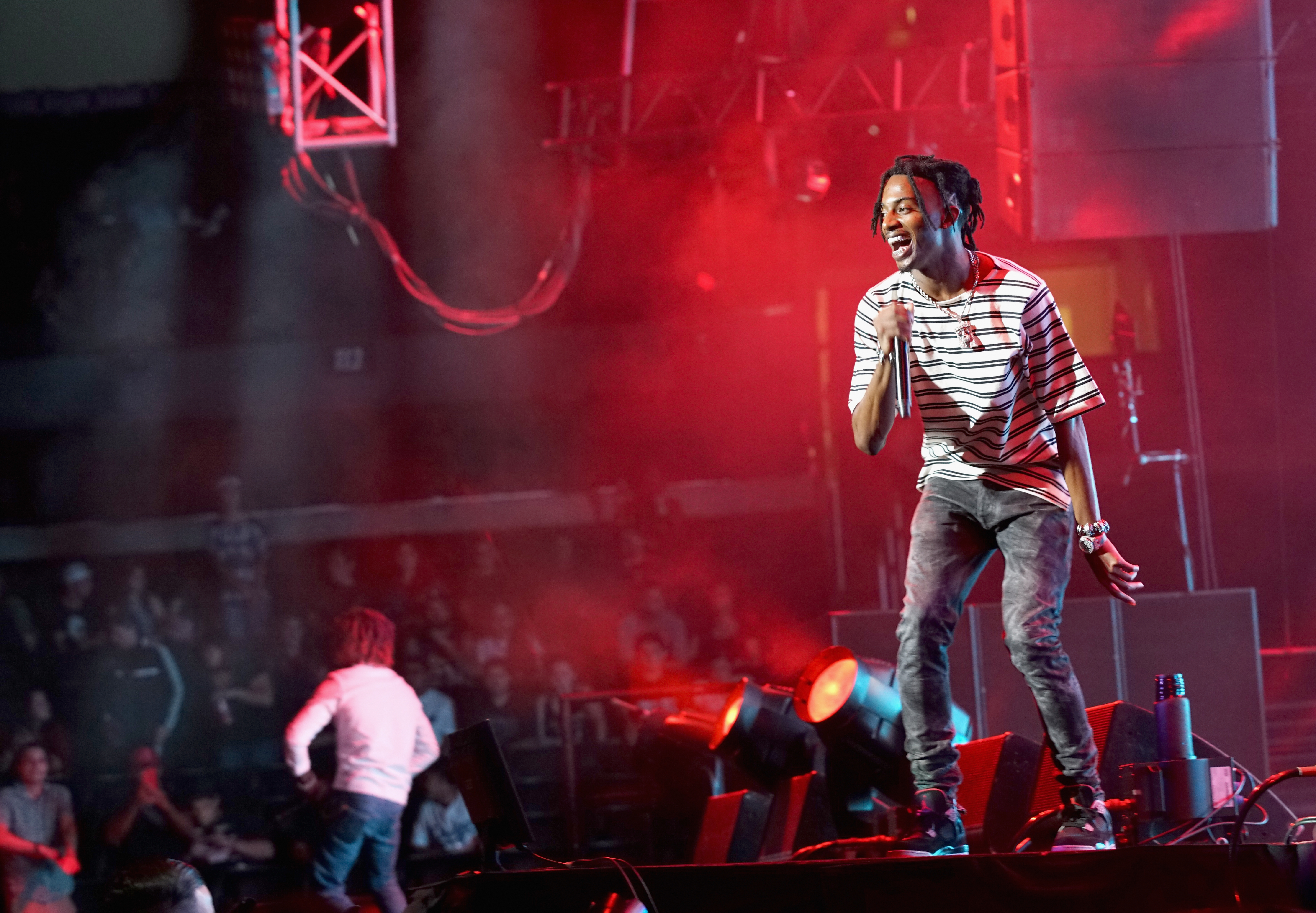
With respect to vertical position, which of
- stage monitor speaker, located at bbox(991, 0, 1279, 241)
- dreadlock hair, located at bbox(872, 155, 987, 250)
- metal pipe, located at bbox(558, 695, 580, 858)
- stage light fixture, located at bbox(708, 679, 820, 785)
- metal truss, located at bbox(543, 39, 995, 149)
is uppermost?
metal truss, located at bbox(543, 39, 995, 149)

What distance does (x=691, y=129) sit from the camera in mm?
7492

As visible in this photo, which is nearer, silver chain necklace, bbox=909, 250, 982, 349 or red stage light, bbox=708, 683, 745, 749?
silver chain necklace, bbox=909, 250, 982, 349

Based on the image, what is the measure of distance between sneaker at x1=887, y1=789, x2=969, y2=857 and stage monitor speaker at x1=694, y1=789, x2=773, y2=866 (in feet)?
5.68

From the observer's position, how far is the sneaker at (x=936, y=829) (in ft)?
9.08

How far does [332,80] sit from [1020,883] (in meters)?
6.27

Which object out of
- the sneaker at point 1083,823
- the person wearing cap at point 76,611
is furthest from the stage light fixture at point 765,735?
the person wearing cap at point 76,611

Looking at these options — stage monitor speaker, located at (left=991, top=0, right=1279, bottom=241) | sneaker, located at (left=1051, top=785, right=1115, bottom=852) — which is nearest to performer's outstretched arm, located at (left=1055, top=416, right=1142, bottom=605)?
sneaker, located at (left=1051, top=785, right=1115, bottom=852)

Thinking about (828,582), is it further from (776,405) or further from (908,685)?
(908,685)

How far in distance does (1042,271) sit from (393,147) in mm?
5634

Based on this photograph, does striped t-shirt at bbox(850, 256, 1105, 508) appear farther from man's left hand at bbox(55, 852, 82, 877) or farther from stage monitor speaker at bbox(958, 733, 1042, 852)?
man's left hand at bbox(55, 852, 82, 877)

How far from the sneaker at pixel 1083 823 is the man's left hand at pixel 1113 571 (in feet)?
1.49

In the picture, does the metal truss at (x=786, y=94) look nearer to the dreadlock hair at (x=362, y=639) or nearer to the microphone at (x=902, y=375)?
Result: the dreadlock hair at (x=362, y=639)

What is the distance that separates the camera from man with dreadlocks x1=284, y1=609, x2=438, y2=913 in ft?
16.8

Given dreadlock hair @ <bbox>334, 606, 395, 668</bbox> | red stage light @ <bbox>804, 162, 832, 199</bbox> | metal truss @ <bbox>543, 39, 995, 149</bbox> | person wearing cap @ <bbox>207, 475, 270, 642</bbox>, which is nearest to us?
dreadlock hair @ <bbox>334, 606, 395, 668</bbox>
